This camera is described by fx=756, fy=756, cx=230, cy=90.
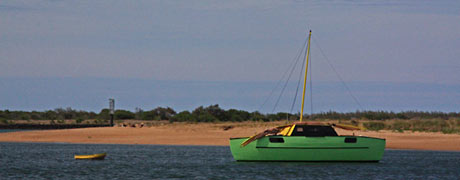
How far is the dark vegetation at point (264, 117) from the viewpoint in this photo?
84.6 meters

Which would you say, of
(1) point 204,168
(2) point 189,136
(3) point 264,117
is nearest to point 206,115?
(3) point 264,117

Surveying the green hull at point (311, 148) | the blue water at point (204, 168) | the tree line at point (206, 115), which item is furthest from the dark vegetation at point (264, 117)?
the green hull at point (311, 148)

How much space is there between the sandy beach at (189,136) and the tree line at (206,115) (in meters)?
18.0

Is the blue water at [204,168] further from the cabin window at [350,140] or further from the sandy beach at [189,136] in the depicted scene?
the sandy beach at [189,136]

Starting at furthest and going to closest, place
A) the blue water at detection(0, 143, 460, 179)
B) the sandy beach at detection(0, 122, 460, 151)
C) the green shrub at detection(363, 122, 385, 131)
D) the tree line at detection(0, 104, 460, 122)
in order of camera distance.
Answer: the tree line at detection(0, 104, 460, 122) < the green shrub at detection(363, 122, 385, 131) < the sandy beach at detection(0, 122, 460, 151) < the blue water at detection(0, 143, 460, 179)

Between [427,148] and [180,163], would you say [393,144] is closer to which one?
[427,148]

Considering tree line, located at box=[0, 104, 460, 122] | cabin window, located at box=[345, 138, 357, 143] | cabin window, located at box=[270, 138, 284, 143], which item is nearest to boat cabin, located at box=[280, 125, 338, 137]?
cabin window, located at box=[270, 138, 284, 143]

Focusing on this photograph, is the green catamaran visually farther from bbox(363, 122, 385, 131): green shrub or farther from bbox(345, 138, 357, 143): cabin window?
bbox(363, 122, 385, 131): green shrub

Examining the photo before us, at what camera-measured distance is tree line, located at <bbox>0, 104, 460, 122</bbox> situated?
108938 millimetres

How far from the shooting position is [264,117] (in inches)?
4660

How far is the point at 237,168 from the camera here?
44000mm

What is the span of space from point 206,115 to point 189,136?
32657 mm

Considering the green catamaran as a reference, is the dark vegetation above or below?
above

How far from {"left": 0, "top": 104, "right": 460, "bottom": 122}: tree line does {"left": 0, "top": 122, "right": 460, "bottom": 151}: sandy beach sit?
710 inches
